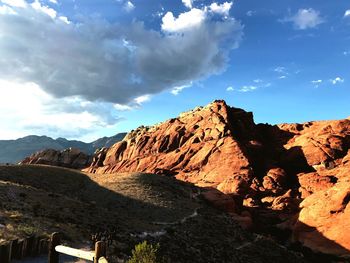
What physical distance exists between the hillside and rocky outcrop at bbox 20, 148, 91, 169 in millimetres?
61677

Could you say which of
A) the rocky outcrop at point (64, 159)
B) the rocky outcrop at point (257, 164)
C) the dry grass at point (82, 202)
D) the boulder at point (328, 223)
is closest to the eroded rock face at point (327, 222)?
the boulder at point (328, 223)

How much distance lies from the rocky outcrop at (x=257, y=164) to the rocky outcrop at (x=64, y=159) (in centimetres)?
1219

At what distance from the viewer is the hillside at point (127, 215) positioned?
30641mm

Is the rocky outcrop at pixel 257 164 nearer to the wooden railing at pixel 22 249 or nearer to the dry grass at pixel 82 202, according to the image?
the dry grass at pixel 82 202

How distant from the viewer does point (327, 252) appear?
45.9 meters

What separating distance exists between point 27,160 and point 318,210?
109 meters

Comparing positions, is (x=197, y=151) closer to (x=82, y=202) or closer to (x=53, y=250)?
(x=82, y=202)

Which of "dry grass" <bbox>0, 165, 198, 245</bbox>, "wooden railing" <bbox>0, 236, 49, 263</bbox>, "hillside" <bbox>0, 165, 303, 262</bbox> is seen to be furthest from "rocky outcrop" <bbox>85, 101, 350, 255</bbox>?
"wooden railing" <bbox>0, 236, 49, 263</bbox>

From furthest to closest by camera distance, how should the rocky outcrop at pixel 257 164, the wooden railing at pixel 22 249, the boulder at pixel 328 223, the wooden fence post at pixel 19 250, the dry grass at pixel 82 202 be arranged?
1. the rocky outcrop at pixel 257 164
2. the boulder at pixel 328 223
3. the dry grass at pixel 82 202
4. the wooden fence post at pixel 19 250
5. the wooden railing at pixel 22 249

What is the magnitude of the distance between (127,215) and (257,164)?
43.1 meters

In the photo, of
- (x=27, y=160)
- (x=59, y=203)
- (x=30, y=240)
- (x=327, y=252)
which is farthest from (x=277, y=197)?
(x=27, y=160)

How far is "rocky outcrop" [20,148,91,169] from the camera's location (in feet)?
424

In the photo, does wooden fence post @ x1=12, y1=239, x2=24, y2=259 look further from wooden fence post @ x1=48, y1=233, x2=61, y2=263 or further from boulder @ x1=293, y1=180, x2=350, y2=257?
boulder @ x1=293, y1=180, x2=350, y2=257

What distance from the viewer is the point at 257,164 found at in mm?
82375
